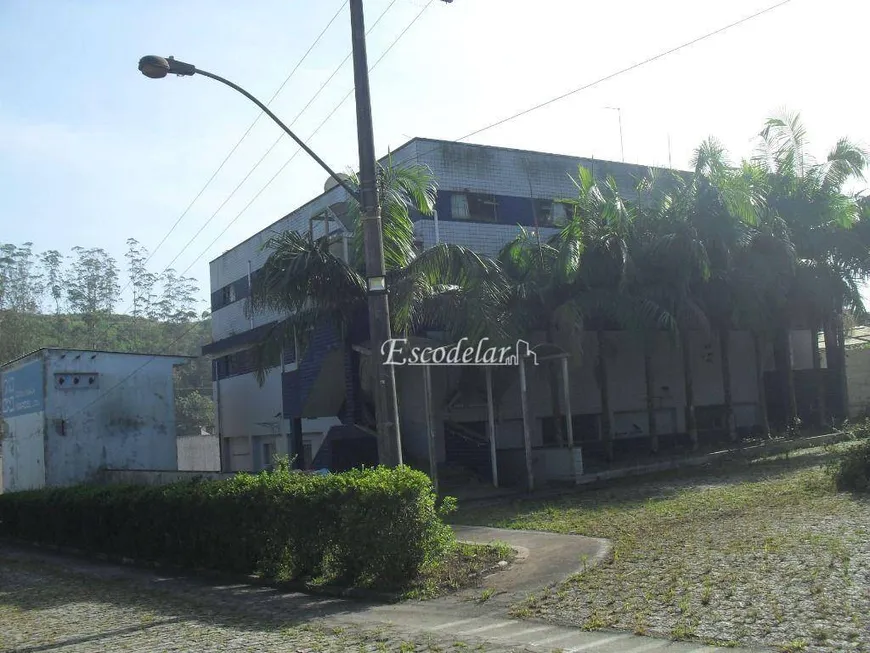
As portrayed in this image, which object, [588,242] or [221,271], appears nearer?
[588,242]

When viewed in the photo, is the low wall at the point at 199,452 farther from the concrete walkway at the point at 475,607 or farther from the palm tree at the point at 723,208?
the concrete walkway at the point at 475,607

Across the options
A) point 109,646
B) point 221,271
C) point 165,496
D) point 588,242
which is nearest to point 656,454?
point 588,242

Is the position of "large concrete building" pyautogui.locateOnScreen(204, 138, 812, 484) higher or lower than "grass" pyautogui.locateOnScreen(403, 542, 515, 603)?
higher

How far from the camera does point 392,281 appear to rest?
1531 centimetres

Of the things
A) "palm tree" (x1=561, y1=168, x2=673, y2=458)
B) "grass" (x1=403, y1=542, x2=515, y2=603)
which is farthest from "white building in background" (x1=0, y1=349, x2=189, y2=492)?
"grass" (x1=403, y1=542, x2=515, y2=603)

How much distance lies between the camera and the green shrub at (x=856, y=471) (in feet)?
45.9

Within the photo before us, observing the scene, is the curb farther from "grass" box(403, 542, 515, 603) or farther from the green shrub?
the green shrub

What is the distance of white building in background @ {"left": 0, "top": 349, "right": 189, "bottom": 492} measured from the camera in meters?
28.7

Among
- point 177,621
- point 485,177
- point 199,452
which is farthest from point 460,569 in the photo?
point 199,452

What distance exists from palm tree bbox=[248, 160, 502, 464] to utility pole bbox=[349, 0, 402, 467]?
2894 millimetres

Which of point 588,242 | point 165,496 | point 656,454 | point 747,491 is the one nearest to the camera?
point 165,496

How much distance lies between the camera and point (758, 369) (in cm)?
2491

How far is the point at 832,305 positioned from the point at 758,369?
9.77 ft

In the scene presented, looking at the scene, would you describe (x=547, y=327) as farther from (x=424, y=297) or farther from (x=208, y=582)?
(x=208, y=582)
